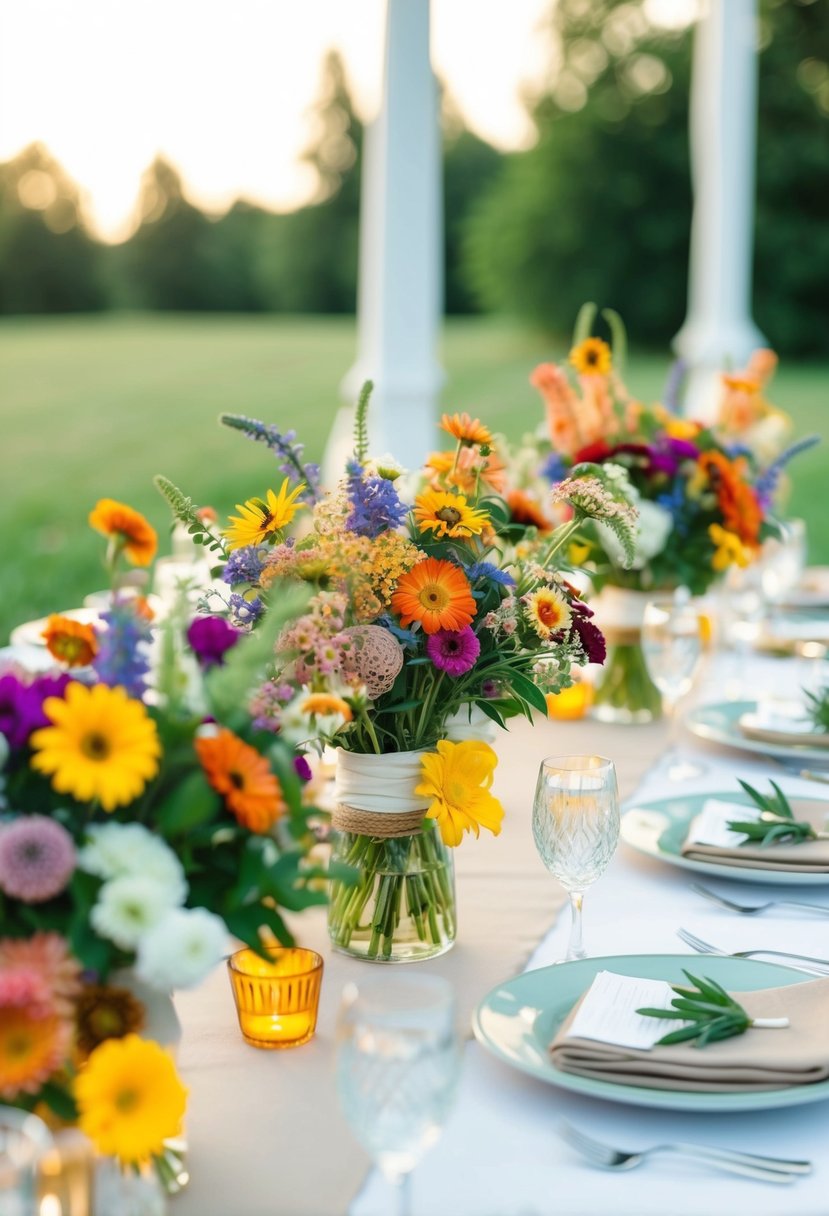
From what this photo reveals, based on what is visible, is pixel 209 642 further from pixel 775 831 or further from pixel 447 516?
pixel 775 831

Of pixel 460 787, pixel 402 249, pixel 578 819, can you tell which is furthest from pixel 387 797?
pixel 402 249

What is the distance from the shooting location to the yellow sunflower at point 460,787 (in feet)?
3.76

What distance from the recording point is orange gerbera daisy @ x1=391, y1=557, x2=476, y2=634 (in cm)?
114

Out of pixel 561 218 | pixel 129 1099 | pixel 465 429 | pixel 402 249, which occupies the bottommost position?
pixel 129 1099

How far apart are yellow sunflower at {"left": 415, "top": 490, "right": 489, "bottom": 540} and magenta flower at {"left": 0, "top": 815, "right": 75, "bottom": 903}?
52 cm

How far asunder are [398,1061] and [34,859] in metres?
0.23

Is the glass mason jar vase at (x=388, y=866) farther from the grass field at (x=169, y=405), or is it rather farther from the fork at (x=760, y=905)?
the grass field at (x=169, y=405)

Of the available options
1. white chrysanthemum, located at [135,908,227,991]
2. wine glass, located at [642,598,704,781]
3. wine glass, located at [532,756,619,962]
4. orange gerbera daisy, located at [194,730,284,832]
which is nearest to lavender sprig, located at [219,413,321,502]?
wine glass, located at [532,756,619,962]

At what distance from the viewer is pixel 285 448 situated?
4.04ft

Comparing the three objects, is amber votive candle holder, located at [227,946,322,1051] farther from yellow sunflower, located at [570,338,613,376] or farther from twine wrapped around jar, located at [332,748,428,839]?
yellow sunflower, located at [570,338,613,376]

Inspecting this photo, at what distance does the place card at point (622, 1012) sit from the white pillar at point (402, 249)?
229cm

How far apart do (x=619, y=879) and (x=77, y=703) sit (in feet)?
2.61

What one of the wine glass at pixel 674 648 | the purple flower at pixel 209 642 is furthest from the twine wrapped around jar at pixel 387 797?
the wine glass at pixel 674 648

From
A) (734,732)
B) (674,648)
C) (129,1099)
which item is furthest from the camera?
(734,732)
